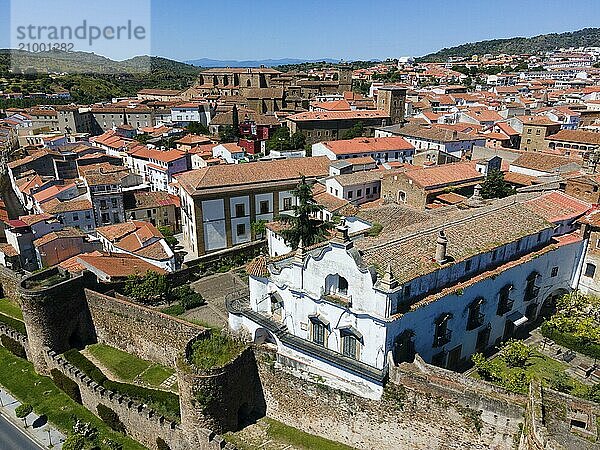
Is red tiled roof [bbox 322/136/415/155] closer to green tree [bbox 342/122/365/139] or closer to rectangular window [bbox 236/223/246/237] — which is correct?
rectangular window [bbox 236/223/246/237]

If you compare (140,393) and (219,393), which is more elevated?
(219,393)

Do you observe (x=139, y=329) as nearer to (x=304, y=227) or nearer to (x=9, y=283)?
(x=304, y=227)

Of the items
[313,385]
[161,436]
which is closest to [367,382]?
[313,385]

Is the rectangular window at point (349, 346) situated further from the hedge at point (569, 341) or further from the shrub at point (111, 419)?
the shrub at point (111, 419)

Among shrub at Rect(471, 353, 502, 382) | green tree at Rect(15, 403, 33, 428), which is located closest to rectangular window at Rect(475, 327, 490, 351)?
shrub at Rect(471, 353, 502, 382)

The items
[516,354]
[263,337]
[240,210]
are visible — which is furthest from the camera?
[240,210]

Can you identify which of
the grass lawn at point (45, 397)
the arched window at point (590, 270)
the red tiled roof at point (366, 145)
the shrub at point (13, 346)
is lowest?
the grass lawn at point (45, 397)

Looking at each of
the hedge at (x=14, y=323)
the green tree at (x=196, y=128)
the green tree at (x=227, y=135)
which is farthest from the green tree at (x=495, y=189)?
the green tree at (x=196, y=128)

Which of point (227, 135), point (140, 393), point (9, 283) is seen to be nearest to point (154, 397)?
point (140, 393)
